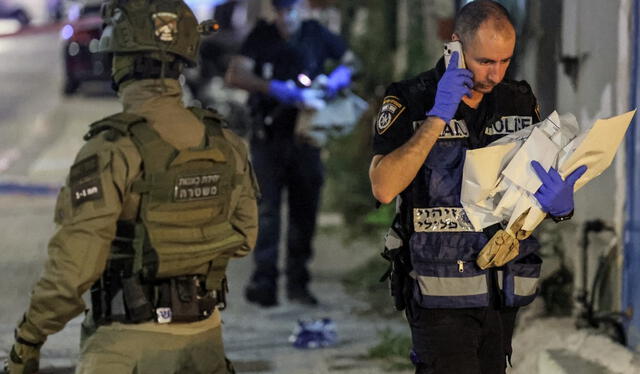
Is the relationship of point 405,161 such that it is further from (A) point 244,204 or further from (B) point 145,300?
(B) point 145,300

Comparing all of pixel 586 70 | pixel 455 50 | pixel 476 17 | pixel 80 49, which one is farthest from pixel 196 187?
pixel 80 49

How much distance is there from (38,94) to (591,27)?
18892 millimetres

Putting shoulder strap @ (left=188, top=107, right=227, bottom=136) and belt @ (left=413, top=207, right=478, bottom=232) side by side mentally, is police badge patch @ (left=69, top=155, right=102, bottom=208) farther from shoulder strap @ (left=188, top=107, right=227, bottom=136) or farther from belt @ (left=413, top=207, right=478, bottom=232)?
belt @ (left=413, top=207, right=478, bottom=232)

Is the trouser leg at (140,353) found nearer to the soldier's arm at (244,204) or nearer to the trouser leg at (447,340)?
the soldier's arm at (244,204)

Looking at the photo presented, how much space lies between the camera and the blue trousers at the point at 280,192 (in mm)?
8000

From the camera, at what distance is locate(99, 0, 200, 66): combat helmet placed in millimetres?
3748

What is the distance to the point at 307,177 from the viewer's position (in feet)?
26.5

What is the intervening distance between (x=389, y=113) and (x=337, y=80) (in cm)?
408

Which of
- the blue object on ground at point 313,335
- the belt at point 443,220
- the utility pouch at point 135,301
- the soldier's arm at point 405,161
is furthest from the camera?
the blue object on ground at point 313,335

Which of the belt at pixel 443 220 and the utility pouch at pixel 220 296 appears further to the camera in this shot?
the belt at pixel 443 220

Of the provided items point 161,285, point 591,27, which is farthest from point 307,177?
point 161,285

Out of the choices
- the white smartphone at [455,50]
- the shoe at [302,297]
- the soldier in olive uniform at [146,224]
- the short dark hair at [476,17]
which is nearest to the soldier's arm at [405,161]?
the white smartphone at [455,50]

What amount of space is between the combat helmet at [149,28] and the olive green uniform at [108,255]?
0.38 ft

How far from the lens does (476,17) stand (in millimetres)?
3961
